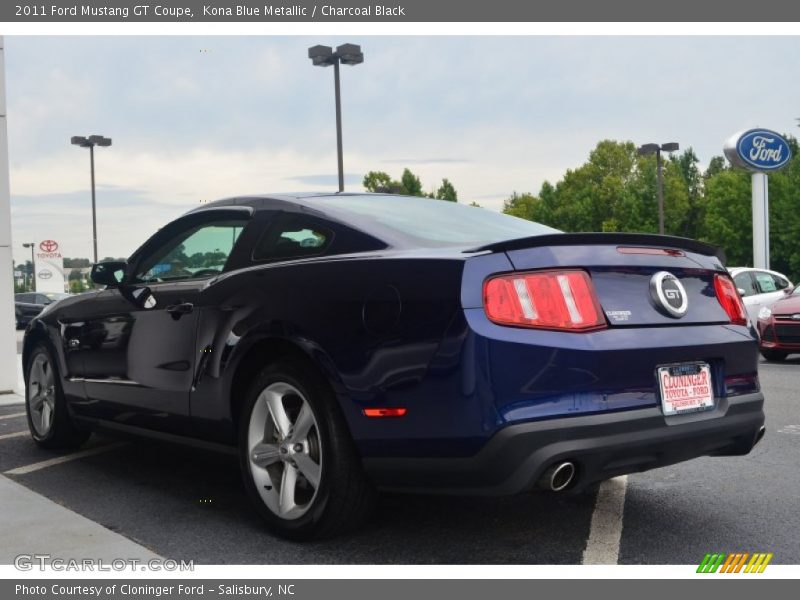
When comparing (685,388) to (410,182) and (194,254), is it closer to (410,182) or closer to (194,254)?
(194,254)

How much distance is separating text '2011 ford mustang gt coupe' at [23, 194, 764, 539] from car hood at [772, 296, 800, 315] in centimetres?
898

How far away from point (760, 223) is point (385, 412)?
2708 centimetres

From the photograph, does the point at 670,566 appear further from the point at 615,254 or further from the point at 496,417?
the point at 615,254

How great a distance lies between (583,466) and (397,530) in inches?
41.1

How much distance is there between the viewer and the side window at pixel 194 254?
15.1 ft

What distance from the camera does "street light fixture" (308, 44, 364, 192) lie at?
71.5ft

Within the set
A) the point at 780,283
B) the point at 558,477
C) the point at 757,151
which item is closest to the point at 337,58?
the point at 780,283

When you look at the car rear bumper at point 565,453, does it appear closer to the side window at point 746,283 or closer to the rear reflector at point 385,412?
the rear reflector at point 385,412

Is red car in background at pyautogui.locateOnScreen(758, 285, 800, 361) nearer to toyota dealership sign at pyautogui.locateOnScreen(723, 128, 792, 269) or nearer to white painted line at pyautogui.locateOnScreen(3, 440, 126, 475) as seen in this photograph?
white painted line at pyautogui.locateOnScreen(3, 440, 126, 475)

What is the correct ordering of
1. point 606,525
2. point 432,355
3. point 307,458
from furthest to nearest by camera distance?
1. point 606,525
2. point 307,458
3. point 432,355

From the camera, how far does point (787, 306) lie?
1261 cm

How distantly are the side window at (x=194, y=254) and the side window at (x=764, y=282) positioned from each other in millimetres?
13707

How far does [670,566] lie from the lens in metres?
3.53
